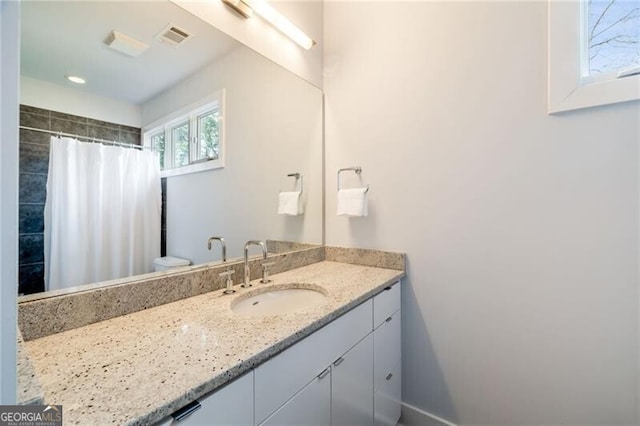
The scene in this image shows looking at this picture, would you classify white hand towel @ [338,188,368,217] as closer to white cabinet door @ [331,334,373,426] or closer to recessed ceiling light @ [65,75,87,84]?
white cabinet door @ [331,334,373,426]

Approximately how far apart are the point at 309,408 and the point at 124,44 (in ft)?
4.67

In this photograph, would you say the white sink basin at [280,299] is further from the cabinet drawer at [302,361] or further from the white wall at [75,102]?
the white wall at [75,102]

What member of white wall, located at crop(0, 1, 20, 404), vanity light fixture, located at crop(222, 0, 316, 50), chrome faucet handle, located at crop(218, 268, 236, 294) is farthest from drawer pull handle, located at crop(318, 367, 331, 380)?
vanity light fixture, located at crop(222, 0, 316, 50)

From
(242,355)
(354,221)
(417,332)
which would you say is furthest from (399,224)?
(242,355)

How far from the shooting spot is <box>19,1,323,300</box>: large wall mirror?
804mm

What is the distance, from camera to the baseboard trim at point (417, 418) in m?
1.43

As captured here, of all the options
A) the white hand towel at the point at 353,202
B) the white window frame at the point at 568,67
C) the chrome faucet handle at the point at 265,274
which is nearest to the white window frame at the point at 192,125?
the chrome faucet handle at the point at 265,274

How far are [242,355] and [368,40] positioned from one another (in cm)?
180

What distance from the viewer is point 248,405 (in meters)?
0.68

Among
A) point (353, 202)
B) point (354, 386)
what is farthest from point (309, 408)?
point (353, 202)

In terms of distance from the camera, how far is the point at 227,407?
0.63m

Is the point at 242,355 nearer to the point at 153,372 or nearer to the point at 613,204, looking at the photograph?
the point at 153,372

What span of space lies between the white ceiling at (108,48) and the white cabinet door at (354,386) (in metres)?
1.28

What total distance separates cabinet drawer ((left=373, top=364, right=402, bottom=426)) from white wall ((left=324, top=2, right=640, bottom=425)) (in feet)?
0.28
